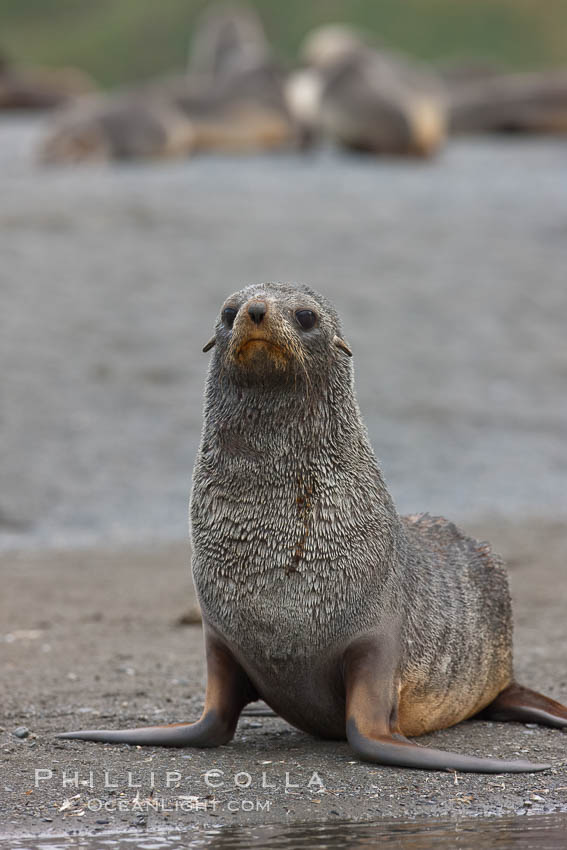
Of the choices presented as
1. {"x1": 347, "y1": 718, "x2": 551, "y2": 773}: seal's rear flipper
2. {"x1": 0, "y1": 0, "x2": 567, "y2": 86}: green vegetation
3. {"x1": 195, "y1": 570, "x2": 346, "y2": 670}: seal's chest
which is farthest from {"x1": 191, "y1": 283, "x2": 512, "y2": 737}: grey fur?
{"x1": 0, "y1": 0, "x2": 567, "y2": 86}: green vegetation

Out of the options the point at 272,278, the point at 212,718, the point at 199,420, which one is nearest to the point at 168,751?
the point at 212,718

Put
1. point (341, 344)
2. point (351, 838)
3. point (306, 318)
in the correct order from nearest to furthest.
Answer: point (351, 838) < point (306, 318) < point (341, 344)

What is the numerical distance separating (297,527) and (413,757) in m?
0.82

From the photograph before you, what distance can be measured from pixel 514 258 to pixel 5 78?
610 inches

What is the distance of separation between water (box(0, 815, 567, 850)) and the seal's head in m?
1.43

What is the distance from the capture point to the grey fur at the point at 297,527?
473 cm

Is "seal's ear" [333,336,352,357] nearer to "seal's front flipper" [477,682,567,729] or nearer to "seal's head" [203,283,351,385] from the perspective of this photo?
"seal's head" [203,283,351,385]

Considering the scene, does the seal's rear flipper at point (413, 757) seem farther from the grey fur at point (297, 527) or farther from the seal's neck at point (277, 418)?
the seal's neck at point (277, 418)

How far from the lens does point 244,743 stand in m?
5.12

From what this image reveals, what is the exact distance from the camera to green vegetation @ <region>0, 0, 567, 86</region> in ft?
145

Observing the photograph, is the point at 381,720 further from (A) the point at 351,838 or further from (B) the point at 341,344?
(B) the point at 341,344

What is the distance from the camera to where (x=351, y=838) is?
4.08 m

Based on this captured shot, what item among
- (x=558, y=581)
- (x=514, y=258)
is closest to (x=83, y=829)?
(x=558, y=581)

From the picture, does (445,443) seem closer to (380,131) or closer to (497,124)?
(380,131)
